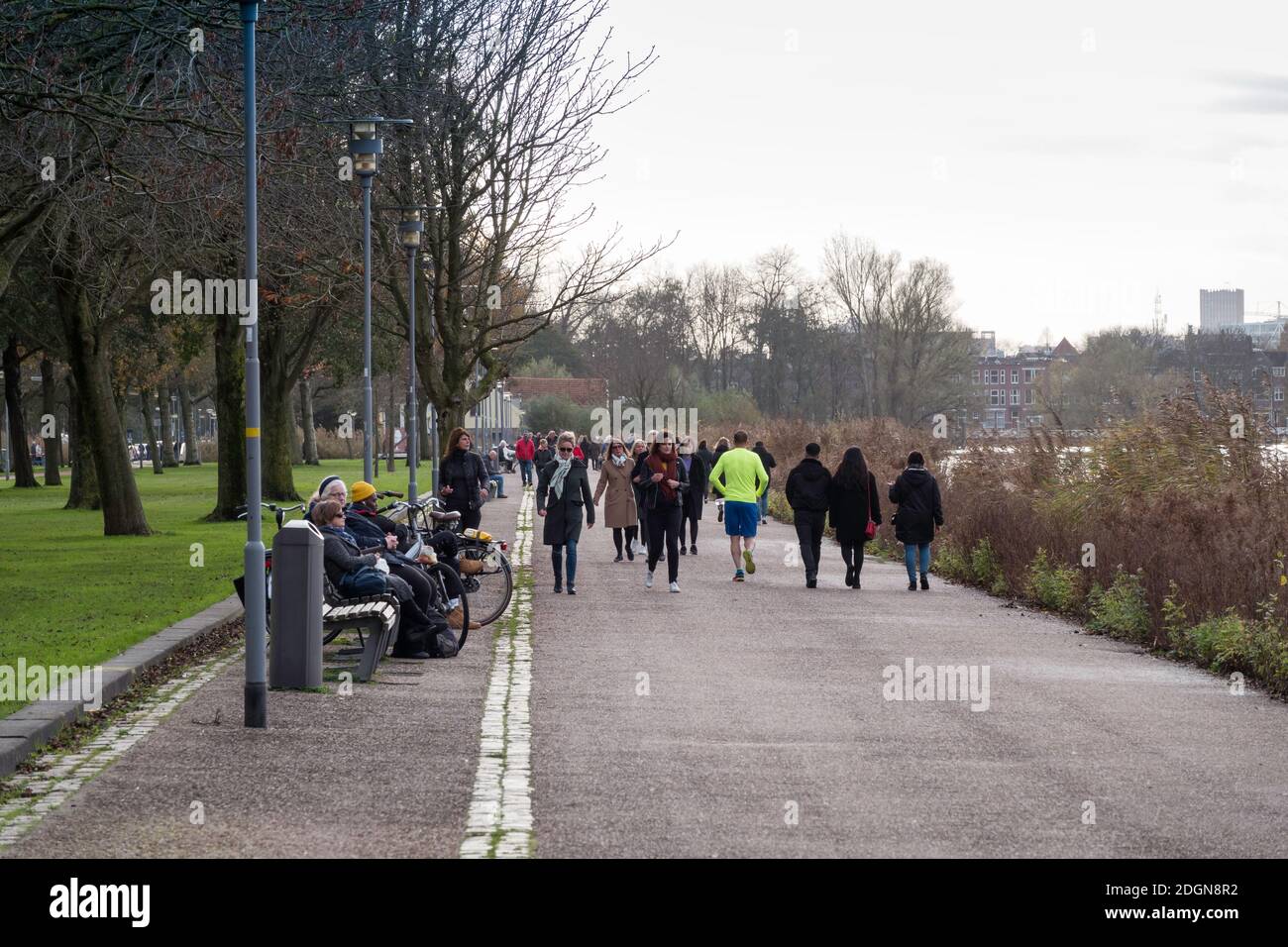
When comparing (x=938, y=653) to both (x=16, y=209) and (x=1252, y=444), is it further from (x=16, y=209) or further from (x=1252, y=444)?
(x=16, y=209)

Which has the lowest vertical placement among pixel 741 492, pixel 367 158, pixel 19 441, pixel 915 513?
pixel 915 513

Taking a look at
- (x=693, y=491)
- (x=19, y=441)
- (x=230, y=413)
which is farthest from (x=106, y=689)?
(x=19, y=441)

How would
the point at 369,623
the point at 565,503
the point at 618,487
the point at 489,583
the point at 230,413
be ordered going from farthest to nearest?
1. the point at 230,413
2. the point at 618,487
3. the point at 565,503
4. the point at 489,583
5. the point at 369,623

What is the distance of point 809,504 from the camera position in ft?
71.1

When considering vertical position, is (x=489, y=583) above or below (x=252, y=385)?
below

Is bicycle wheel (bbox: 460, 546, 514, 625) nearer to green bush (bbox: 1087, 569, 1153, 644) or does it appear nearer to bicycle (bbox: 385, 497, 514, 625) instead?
bicycle (bbox: 385, 497, 514, 625)

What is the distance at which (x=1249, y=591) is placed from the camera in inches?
577

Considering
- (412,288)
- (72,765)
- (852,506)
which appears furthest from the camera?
(412,288)

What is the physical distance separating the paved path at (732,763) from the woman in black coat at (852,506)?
6.43 m

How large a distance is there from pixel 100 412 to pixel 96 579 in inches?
360

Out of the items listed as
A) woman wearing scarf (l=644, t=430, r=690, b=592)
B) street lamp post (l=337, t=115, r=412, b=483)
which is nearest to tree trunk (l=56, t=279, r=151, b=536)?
street lamp post (l=337, t=115, r=412, b=483)

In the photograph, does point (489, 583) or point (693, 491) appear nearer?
point (489, 583)

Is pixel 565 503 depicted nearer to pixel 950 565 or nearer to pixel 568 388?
pixel 950 565
